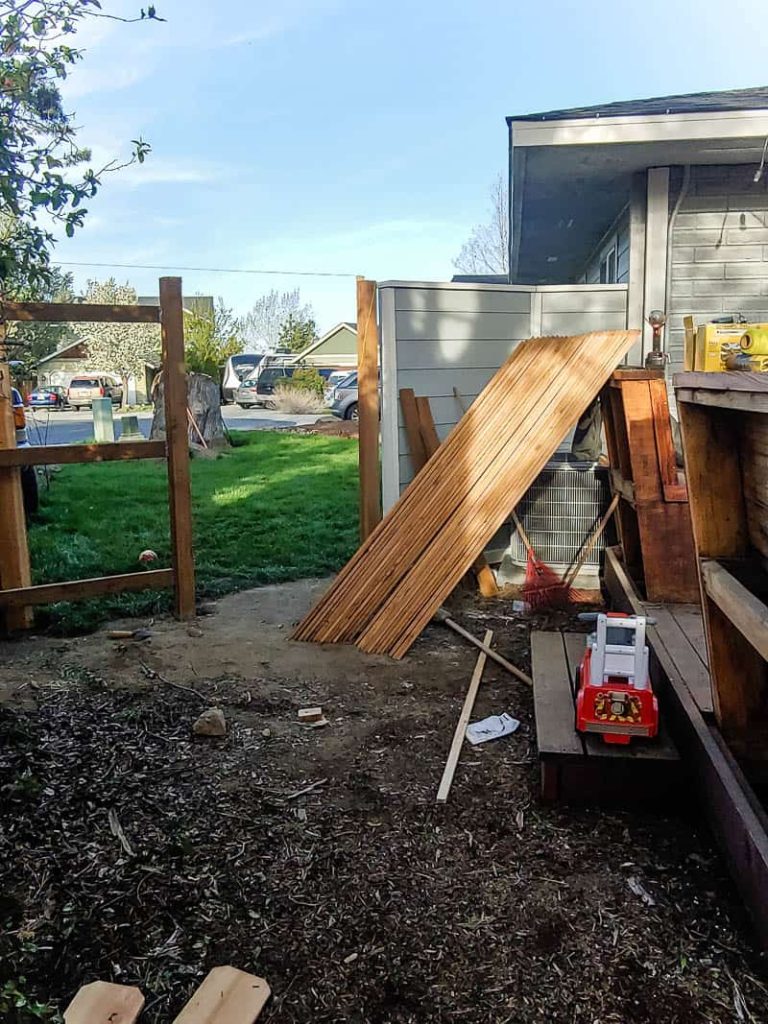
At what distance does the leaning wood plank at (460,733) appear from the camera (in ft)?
8.95

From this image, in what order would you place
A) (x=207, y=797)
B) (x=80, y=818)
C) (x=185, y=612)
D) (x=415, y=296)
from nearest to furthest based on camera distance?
(x=80, y=818)
(x=207, y=797)
(x=185, y=612)
(x=415, y=296)

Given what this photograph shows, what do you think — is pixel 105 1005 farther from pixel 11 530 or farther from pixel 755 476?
pixel 11 530

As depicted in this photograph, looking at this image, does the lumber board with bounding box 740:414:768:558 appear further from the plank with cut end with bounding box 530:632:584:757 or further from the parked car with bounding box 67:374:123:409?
the parked car with bounding box 67:374:123:409

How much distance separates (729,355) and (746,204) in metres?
3.24

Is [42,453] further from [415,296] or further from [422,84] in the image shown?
[422,84]

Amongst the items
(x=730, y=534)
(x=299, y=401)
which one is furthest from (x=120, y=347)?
(x=730, y=534)

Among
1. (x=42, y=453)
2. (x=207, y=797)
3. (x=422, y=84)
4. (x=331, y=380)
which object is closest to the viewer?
(x=207, y=797)

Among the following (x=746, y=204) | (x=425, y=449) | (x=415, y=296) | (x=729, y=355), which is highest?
(x=746, y=204)

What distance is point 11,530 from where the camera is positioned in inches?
172

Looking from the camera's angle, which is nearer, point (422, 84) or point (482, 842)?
point (482, 842)

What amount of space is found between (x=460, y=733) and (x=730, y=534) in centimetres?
140

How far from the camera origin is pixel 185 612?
15.3 ft

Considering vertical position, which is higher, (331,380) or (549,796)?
(331,380)

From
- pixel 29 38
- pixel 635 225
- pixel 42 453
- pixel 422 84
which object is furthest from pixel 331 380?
pixel 29 38
